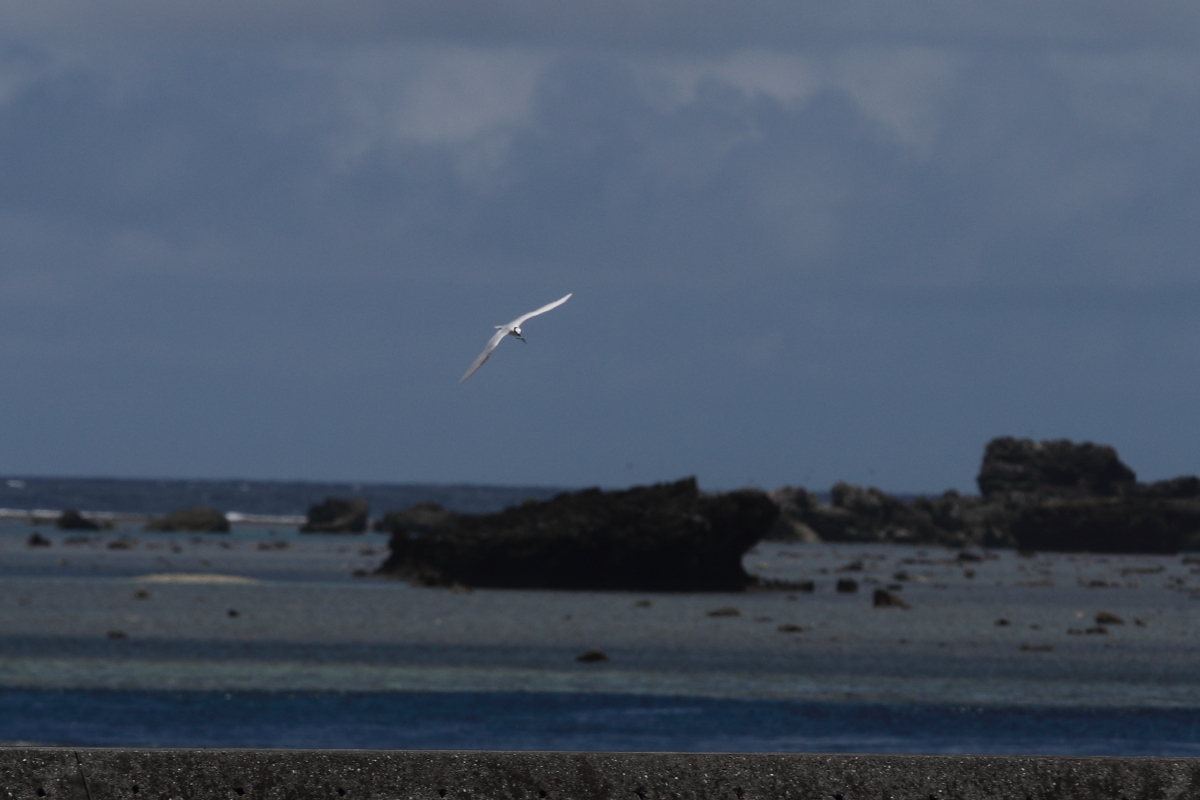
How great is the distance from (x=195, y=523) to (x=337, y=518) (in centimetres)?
1901

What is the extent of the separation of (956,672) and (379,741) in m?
21.9

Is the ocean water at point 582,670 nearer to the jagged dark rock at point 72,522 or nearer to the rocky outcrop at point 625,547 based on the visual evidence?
the rocky outcrop at point 625,547

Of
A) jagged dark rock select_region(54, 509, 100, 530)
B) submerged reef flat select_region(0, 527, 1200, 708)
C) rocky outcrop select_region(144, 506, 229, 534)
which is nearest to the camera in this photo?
submerged reef flat select_region(0, 527, 1200, 708)

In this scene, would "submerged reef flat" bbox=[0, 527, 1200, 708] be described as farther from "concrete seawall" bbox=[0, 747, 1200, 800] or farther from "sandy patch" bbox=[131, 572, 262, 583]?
"concrete seawall" bbox=[0, 747, 1200, 800]

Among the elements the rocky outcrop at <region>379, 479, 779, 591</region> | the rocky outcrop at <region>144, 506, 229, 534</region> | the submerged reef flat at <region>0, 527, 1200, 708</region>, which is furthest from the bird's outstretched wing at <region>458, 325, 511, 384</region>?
the rocky outcrop at <region>144, 506, 229, 534</region>

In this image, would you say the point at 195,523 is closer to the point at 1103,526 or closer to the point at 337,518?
the point at 337,518

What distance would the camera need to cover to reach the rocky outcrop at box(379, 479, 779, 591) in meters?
87.8

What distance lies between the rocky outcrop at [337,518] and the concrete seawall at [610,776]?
6993 inches

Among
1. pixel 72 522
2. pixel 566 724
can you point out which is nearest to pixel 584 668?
pixel 566 724

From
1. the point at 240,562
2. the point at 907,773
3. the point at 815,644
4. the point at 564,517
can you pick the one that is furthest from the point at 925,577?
the point at 907,773

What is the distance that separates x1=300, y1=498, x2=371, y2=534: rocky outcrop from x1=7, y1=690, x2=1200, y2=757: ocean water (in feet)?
481

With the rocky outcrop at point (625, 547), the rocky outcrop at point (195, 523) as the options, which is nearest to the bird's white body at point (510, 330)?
the rocky outcrop at point (625, 547)

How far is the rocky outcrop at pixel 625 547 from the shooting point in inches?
3455

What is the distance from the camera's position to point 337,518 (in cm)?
18912
